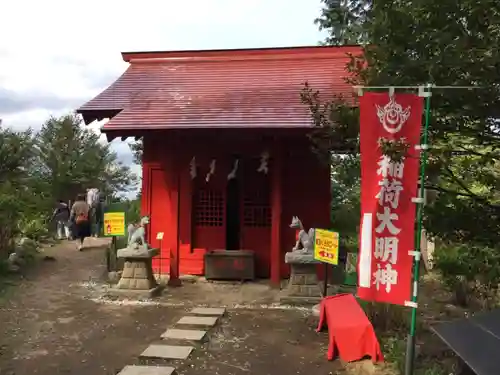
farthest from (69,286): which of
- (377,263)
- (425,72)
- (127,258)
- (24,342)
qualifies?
(425,72)

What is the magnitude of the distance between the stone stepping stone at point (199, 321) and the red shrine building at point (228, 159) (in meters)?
2.52

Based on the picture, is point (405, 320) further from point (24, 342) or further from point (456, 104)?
point (24, 342)

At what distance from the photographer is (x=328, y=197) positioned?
10.7 meters

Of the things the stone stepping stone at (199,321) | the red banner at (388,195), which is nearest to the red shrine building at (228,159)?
the stone stepping stone at (199,321)

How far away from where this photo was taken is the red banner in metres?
4.92

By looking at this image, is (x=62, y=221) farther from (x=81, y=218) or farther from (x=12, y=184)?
(x=81, y=218)

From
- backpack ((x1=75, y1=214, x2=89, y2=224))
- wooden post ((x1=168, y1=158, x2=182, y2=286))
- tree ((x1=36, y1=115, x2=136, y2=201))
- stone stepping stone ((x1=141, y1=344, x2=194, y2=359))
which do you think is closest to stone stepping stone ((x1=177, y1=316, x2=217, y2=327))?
stone stepping stone ((x1=141, y1=344, x2=194, y2=359))

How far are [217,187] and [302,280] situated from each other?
315cm

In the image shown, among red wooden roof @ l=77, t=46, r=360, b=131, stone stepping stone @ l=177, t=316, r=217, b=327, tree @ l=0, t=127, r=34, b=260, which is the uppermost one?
red wooden roof @ l=77, t=46, r=360, b=131

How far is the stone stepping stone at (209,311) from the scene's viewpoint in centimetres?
816

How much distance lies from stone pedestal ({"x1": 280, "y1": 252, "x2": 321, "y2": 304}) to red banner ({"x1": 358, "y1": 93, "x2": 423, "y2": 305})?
3.95 meters

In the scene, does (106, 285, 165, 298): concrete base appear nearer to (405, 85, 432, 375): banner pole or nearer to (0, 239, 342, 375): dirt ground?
(0, 239, 342, 375): dirt ground

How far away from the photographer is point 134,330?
24.3 ft

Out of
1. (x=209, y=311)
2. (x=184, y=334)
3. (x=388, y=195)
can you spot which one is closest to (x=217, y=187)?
(x=209, y=311)
